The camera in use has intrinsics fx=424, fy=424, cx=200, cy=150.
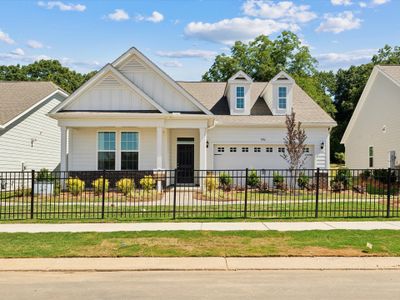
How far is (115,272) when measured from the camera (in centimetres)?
741

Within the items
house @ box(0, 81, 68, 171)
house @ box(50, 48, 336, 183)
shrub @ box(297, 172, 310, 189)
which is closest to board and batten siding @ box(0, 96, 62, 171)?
house @ box(0, 81, 68, 171)

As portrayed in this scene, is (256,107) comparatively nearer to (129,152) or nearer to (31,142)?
(129,152)

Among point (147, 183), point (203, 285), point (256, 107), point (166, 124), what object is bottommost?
point (203, 285)

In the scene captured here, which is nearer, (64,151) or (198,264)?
(198,264)

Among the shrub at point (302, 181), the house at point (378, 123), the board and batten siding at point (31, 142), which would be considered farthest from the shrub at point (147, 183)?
the house at point (378, 123)

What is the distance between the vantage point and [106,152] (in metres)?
21.8

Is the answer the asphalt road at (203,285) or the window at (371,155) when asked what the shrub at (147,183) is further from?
the window at (371,155)

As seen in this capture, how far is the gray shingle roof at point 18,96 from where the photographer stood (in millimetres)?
22609

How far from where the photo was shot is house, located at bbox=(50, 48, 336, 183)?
2075 cm

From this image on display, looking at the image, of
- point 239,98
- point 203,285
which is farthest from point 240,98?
point 203,285

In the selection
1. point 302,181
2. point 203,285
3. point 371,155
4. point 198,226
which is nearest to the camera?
point 203,285

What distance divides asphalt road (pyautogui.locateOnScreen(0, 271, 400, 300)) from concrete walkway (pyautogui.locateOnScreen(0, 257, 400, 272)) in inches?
8.3

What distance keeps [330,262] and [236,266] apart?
1.79 meters

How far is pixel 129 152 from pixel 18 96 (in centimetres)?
847
